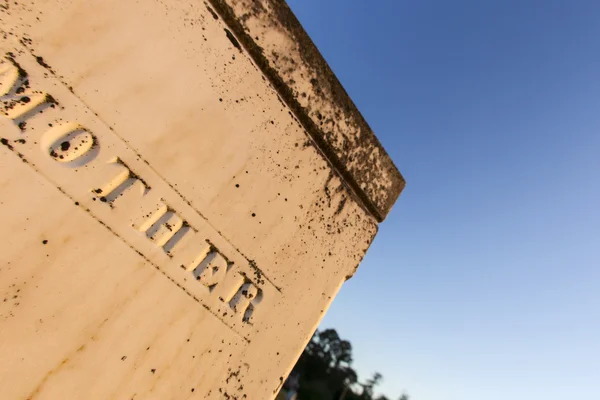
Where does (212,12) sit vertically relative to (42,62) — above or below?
above

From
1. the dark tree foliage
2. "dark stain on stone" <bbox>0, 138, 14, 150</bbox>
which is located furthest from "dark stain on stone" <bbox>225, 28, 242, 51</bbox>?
the dark tree foliage

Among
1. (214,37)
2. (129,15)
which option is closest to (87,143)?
(129,15)

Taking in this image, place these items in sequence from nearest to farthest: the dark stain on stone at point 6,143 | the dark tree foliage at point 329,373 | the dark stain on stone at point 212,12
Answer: the dark stain on stone at point 6,143 < the dark stain on stone at point 212,12 < the dark tree foliage at point 329,373

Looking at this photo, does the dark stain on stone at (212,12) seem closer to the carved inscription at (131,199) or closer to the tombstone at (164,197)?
the tombstone at (164,197)

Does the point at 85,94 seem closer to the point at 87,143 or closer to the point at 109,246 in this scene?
the point at 87,143

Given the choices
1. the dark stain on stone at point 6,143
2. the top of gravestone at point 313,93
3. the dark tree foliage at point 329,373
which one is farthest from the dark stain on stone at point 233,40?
the dark tree foliage at point 329,373

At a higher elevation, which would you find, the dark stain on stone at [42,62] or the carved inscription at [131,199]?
the dark stain on stone at [42,62]

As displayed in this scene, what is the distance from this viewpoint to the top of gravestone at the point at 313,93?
1272mm

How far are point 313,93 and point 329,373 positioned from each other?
36704 millimetres

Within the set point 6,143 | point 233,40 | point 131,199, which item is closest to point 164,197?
point 131,199

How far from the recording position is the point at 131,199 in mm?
1039

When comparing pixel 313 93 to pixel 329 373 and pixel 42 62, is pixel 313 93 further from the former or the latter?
pixel 329 373

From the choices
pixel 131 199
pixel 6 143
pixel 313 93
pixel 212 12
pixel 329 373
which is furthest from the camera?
pixel 329 373

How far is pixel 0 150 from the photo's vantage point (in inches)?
33.9
